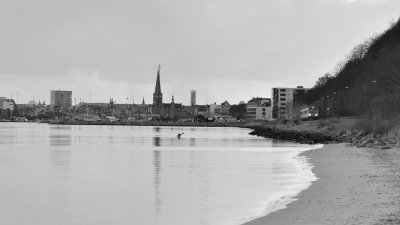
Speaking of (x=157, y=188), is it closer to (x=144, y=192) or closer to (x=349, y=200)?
(x=144, y=192)

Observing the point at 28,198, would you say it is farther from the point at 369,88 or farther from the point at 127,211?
the point at 369,88

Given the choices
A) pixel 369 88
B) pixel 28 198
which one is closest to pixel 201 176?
pixel 28 198

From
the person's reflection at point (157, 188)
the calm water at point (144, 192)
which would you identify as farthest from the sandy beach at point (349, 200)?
the person's reflection at point (157, 188)

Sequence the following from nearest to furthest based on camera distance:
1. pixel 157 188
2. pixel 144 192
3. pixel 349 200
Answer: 1. pixel 349 200
2. pixel 144 192
3. pixel 157 188

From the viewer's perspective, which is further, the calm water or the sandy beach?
the calm water

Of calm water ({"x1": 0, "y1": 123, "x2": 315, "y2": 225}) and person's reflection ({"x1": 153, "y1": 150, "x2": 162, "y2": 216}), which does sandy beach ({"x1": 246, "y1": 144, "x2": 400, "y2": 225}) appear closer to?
calm water ({"x1": 0, "y1": 123, "x2": 315, "y2": 225})

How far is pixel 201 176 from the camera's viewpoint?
2908cm

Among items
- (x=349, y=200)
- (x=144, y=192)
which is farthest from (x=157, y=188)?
(x=349, y=200)

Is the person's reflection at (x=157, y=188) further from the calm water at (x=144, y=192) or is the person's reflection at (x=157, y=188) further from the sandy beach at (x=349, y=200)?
the sandy beach at (x=349, y=200)

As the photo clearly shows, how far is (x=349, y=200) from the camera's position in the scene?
57.6 feet

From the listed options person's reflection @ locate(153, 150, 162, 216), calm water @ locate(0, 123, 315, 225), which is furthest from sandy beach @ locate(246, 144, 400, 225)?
person's reflection @ locate(153, 150, 162, 216)

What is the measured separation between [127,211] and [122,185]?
282 inches

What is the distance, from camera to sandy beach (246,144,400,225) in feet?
46.7

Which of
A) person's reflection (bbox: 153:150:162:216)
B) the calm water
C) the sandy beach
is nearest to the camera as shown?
the sandy beach
